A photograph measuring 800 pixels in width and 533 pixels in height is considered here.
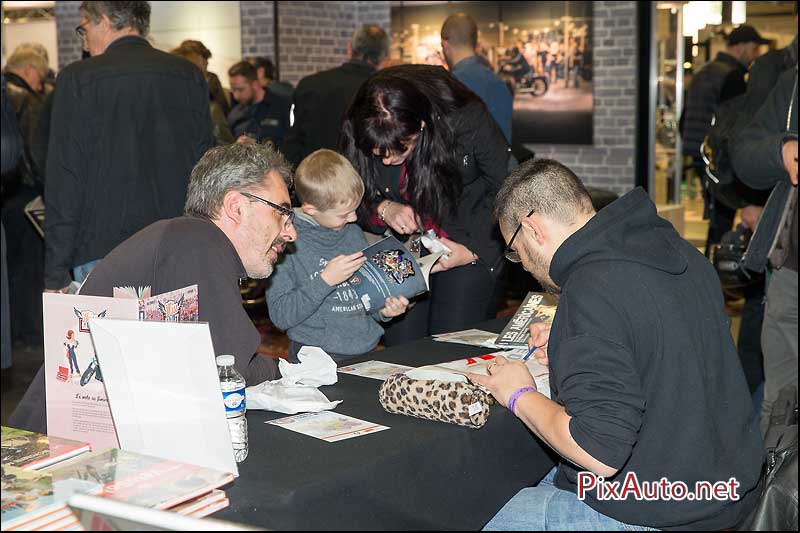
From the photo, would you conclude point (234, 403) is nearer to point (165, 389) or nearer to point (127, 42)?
point (165, 389)

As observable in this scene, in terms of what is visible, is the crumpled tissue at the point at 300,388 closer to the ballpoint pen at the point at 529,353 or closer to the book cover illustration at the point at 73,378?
the book cover illustration at the point at 73,378

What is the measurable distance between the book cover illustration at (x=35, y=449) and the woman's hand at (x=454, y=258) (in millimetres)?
1822

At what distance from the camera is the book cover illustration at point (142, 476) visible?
1.37m

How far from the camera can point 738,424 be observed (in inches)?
74.2

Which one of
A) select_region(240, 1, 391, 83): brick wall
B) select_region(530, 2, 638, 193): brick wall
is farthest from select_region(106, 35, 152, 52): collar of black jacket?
select_region(530, 2, 638, 193): brick wall

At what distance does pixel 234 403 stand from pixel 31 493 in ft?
1.30

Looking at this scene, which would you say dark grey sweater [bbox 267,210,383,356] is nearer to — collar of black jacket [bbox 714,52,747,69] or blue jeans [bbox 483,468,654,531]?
blue jeans [bbox 483,468,654,531]

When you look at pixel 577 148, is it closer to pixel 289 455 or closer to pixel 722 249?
pixel 722 249

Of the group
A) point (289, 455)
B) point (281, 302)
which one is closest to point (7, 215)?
point (281, 302)

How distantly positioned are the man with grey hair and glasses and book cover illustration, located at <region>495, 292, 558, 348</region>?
2.34ft

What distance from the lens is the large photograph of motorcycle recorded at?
829cm

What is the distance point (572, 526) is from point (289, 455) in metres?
0.62

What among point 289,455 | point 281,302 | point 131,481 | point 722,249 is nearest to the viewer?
point 131,481

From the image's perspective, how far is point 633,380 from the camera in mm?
1719
